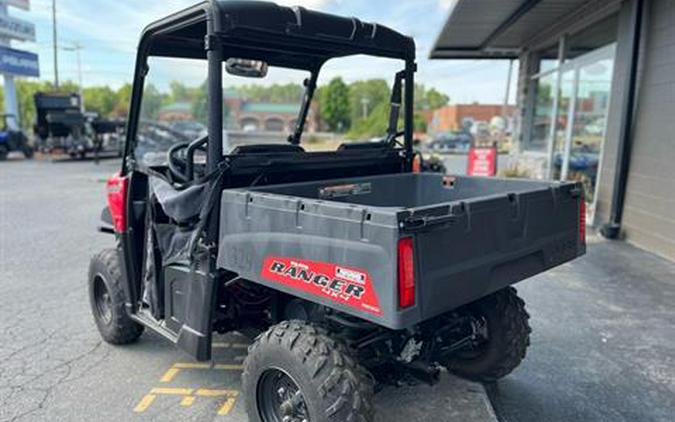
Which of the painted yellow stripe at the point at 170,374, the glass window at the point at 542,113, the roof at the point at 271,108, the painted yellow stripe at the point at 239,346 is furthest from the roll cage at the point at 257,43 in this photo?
the glass window at the point at 542,113

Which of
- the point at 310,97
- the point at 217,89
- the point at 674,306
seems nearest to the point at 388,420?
the point at 217,89

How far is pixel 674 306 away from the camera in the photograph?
492 centimetres

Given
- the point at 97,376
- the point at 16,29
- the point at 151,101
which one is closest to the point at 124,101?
the point at 16,29

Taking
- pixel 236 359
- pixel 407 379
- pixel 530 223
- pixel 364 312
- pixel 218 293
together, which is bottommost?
pixel 236 359

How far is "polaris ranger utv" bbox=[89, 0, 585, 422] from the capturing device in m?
2.16

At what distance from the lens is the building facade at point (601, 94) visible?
680cm

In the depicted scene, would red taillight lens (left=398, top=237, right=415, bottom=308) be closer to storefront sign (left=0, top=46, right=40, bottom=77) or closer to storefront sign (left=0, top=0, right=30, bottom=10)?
storefront sign (left=0, top=46, right=40, bottom=77)

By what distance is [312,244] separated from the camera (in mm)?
2264

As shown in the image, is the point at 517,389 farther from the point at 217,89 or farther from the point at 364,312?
the point at 217,89

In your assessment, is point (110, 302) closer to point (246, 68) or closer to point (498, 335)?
point (246, 68)

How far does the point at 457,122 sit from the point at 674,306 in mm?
63582

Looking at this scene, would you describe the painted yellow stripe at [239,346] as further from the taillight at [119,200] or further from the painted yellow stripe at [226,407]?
the taillight at [119,200]

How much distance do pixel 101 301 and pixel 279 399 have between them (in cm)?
225

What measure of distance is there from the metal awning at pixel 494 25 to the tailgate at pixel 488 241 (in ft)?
21.9
